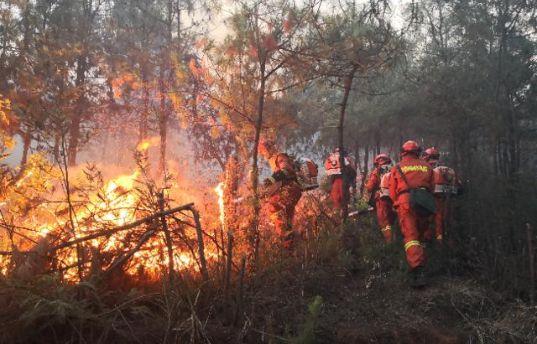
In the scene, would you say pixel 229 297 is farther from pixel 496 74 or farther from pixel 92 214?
pixel 496 74

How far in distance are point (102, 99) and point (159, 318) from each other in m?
14.2

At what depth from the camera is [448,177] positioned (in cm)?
762

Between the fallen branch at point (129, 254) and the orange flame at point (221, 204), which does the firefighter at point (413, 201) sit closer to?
the orange flame at point (221, 204)

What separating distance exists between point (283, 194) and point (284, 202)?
18 centimetres

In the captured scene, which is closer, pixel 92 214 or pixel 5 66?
pixel 92 214

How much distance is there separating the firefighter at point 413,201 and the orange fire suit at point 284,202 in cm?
168

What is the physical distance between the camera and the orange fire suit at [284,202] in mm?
6957

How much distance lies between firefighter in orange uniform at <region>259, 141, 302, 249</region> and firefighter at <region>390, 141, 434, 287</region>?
169 cm

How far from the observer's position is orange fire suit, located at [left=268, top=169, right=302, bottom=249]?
6957mm

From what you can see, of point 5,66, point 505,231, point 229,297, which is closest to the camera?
point 229,297

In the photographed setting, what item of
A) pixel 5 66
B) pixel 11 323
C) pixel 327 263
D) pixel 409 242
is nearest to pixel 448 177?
pixel 409 242

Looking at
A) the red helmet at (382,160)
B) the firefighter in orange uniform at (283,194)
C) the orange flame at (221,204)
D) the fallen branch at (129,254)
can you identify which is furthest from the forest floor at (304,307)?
the red helmet at (382,160)

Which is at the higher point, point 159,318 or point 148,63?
point 148,63

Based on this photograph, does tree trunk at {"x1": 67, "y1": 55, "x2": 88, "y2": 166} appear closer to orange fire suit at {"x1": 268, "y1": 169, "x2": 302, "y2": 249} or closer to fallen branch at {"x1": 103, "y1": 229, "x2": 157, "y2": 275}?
orange fire suit at {"x1": 268, "y1": 169, "x2": 302, "y2": 249}
